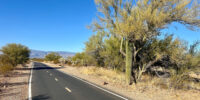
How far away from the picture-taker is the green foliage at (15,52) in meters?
27.8

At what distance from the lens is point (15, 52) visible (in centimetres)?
2884

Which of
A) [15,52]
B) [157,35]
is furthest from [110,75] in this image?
[15,52]

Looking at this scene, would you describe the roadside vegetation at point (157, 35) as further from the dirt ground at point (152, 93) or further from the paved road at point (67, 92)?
the paved road at point (67, 92)

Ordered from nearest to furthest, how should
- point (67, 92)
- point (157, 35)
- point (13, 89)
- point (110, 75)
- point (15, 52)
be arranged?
point (67, 92)
point (13, 89)
point (157, 35)
point (110, 75)
point (15, 52)

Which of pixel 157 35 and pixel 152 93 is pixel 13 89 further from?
pixel 157 35

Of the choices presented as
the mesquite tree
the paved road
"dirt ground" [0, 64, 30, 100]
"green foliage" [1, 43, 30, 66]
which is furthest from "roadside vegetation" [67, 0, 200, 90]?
"green foliage" [1, 43, 30, 66]

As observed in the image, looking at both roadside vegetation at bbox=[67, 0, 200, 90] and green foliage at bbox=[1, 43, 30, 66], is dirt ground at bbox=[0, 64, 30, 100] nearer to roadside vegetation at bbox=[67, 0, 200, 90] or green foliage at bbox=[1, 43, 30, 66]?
roadside vegetation at bbox=[67, 0, 200, 90]

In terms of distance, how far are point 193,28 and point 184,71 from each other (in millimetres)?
3594

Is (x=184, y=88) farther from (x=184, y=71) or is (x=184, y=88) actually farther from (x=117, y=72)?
(x=117, y=72)

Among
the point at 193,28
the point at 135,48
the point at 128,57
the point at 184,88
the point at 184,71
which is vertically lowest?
the point at 184,88

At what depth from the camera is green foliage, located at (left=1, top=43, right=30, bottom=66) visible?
91.0 feet

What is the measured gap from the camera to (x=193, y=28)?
11695 mm

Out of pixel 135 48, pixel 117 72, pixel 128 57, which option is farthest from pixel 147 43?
pixel 117 72

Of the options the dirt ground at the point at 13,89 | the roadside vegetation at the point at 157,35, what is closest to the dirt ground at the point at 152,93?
the roadside vegetation at the point at 157,35
